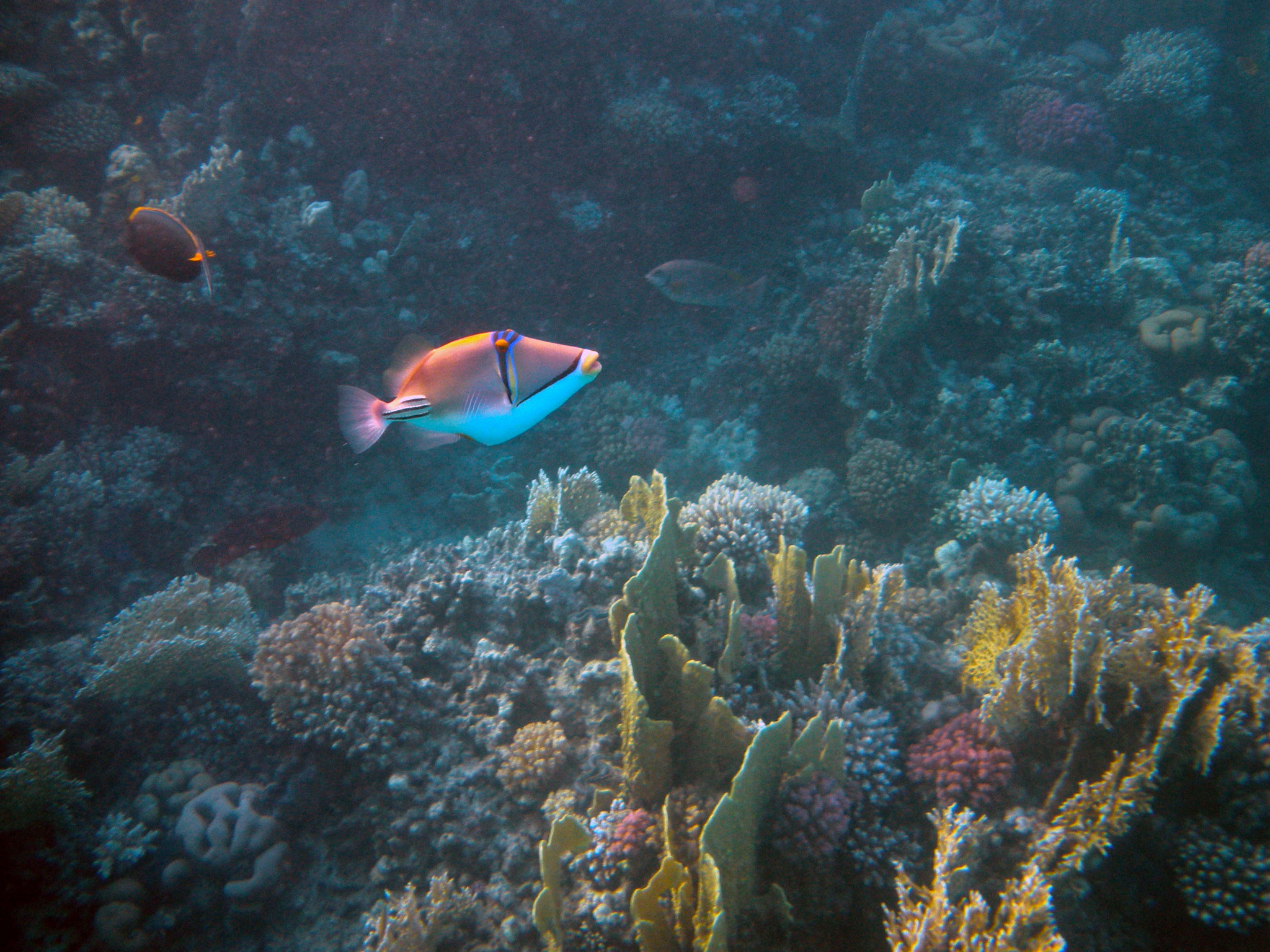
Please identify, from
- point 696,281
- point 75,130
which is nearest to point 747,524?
point 696,281

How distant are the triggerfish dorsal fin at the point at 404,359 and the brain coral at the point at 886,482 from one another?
4.89 m

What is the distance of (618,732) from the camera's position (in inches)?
122

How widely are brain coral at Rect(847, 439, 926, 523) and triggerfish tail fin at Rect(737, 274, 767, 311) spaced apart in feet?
8.37

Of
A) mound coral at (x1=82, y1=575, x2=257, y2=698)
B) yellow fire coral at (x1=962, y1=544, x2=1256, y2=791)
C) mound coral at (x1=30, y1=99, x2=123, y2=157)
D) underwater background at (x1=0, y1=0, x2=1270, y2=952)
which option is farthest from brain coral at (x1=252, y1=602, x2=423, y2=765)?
mound coral at (x1=30, y1=99, x2=123, y2=157)

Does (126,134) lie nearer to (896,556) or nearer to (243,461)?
(243,461)

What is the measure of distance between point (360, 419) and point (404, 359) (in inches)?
11.6

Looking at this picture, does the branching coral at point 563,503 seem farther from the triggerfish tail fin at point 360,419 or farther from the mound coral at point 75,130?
the mound coral at point 75,130

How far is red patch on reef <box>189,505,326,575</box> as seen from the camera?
539 centimetres

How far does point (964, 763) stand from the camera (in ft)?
8.44

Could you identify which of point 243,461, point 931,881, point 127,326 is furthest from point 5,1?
point 931,881

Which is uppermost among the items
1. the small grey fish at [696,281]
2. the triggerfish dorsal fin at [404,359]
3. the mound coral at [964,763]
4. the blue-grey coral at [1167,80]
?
the blue-grey coral at [1167,80]

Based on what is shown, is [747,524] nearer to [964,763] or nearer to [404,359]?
[964,763]

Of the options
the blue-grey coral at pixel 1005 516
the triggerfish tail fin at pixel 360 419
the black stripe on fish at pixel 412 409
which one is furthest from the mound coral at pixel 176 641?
the blue-grey coral at pixel 1005 516

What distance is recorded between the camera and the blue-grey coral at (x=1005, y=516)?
198 inches
